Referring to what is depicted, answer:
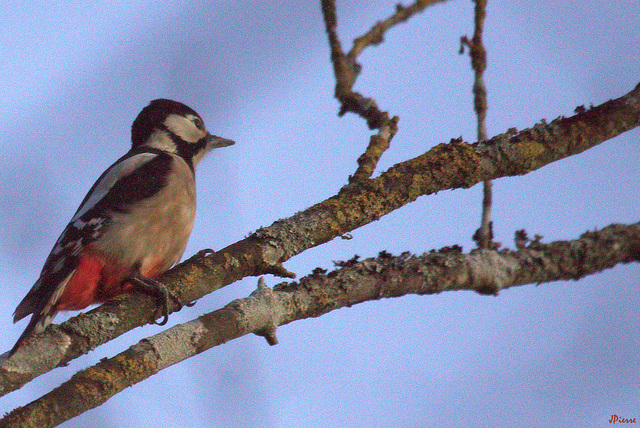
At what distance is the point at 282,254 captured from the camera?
8.19 ft

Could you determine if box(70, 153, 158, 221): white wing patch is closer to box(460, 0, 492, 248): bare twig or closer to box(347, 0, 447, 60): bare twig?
box(347, 0, 447, 60): bare twig

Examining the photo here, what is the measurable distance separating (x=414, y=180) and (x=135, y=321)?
113 centimetres

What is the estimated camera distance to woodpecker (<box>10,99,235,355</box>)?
3.03 meters

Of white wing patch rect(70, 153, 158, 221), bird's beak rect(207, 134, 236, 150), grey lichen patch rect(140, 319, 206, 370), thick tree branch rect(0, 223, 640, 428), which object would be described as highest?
bird's beak rect(207, 134, 236, 150)

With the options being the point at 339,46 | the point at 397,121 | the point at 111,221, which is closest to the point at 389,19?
the point at 339,46

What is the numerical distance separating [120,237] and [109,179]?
52cm

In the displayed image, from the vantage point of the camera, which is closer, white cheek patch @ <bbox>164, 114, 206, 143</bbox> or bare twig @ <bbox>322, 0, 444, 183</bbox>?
bare twig @ <bbox>322, 0, 444, 183</bbox>

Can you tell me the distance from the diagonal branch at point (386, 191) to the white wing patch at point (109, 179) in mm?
1112

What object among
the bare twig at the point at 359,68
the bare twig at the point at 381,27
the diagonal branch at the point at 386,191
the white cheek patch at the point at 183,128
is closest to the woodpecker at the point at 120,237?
the diagonal branch at the point at 386,191

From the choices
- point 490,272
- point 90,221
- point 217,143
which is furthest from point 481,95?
point 217,143

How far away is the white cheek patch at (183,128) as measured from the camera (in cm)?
448

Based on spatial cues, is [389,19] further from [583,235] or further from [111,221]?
[111,221]

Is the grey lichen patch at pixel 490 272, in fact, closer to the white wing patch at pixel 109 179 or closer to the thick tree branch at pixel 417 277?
the thick tree branch at pixel 417 277

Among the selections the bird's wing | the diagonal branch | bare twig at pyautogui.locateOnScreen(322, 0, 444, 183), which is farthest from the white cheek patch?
the diagonal branch
